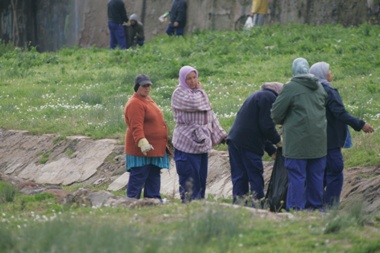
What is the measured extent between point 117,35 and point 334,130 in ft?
52.2

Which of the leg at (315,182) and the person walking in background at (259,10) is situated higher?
the person walking in background at (259,10)

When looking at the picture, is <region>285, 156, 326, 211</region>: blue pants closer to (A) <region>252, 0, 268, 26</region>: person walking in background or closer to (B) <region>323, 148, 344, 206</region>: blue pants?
(B) <region>323, 148, 344, 206</region>: blue pants

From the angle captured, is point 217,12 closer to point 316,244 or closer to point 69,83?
point 69,83

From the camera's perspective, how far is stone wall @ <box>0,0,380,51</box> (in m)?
25.4

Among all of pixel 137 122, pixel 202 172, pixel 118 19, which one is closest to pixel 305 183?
pixel 202 172

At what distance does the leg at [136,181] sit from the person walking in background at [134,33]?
14834mm

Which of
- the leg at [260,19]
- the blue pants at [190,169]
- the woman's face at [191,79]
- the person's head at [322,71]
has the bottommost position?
the blue pants at [190,169]

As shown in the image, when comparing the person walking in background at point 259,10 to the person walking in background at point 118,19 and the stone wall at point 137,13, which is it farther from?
the person walking in background at point 118,19

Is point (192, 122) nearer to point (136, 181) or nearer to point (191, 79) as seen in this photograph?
point (191, 79)

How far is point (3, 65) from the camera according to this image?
969 inches

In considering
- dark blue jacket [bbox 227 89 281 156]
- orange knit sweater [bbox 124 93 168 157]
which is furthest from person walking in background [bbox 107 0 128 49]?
dark blue jacket [bbox 227 89 281 156]

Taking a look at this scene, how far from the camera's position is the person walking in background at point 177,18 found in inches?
1109

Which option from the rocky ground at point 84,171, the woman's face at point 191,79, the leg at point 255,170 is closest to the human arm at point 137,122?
the woman's face at point 191,79

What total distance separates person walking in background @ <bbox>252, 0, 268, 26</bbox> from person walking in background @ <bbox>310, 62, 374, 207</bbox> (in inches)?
538
